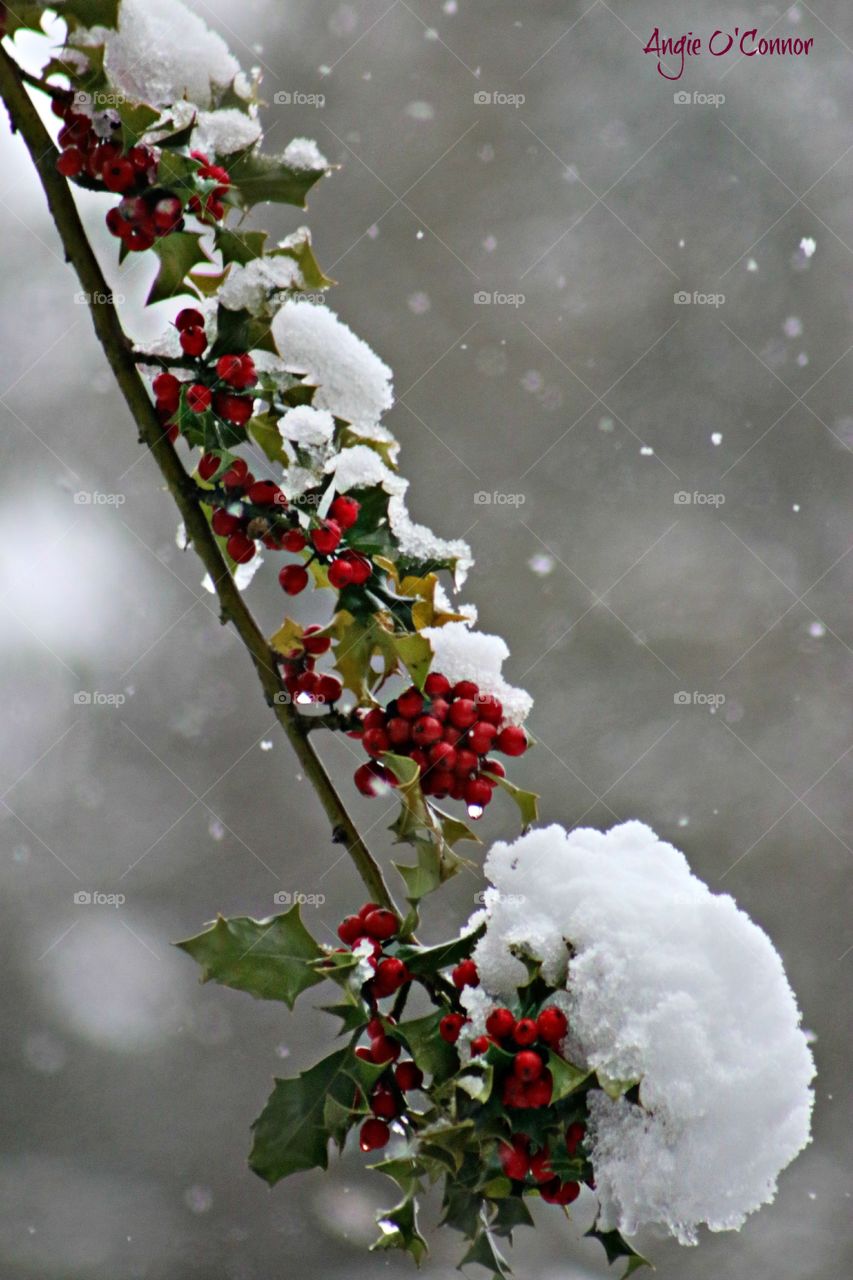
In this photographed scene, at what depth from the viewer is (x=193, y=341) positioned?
1.52 ft

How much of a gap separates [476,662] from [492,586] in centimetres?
116

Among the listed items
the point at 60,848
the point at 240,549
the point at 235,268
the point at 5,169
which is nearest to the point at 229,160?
the point at 235,268

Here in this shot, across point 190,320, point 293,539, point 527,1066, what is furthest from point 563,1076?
point 190,320

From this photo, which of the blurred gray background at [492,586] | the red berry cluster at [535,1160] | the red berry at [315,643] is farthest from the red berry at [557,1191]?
the blurred gray background at [492,586]

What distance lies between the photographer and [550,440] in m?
1.66

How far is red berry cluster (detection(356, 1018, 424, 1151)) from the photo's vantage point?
419mm

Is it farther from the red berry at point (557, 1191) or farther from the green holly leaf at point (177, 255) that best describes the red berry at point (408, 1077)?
the green holly leaf at point (177, 255)

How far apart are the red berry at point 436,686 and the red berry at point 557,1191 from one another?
0.59ft

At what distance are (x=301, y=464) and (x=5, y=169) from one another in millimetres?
1241

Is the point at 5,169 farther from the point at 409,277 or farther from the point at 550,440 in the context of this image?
the point at 550,440

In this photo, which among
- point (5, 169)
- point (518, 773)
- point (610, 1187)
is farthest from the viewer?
point (518, 773)

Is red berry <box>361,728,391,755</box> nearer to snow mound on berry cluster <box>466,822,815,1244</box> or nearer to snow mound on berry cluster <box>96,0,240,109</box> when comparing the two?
snow mound on berry cluster <box>466,822,815,1244</box>

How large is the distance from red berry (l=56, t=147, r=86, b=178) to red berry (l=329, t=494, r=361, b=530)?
0.17 meters

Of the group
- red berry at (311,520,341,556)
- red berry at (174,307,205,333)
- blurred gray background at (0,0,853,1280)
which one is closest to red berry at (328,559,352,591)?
Result: red berry at (311,520,341,556)
